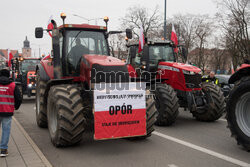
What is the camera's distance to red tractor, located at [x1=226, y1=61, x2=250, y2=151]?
5637 mm

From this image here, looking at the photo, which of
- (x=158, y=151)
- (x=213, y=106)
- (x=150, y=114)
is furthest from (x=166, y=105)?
(x=158, y=151)

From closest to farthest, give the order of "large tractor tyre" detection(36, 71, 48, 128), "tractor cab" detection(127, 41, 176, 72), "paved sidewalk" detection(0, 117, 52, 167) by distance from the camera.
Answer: "paved sidewalk" detection(0, 117, 52, 167), "large tractor tyre" detection(36, 71, 48, 128), "tractor cab" detection(127, 41, 176, 72)

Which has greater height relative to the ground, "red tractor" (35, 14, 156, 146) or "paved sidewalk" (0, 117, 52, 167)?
"red tractor" (35, 14, 156, 146)

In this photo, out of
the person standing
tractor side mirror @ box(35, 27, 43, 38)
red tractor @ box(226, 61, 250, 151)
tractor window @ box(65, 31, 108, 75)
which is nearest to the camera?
the person standing

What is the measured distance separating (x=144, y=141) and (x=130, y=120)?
46.0 inches

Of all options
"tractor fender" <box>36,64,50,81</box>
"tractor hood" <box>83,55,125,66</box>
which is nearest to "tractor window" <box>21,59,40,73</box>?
"tractor fender" <box>36,64,50,81</box>

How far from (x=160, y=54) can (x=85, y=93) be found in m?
4.27

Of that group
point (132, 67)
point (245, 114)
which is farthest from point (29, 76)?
point (245, 114)

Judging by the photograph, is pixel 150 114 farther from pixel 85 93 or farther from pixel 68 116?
pixel 68 116

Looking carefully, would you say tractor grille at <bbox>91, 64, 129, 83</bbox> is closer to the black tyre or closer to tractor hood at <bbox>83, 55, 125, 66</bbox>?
tractor hood at <bbox>83, 55, 125, 66</bbox>

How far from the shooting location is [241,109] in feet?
19.3

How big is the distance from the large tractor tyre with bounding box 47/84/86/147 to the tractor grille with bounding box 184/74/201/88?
4.16 metres

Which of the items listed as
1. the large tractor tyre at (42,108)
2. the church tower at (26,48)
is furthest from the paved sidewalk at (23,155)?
the church tower at (26,48)

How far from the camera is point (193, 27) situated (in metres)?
42.2
